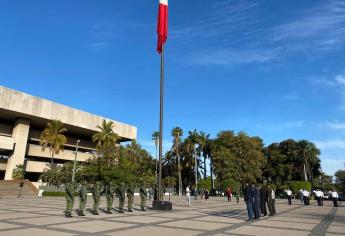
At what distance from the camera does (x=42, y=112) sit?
175 ft

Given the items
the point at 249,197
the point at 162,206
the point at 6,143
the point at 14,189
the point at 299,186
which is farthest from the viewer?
the point at 299,186

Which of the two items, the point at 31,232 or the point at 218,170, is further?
the point at 218,170

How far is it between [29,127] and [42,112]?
5888 mm

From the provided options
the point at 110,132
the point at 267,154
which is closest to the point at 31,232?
the point at 110,132

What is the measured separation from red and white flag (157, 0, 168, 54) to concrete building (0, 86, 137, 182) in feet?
115

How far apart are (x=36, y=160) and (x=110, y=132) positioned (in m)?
14.5

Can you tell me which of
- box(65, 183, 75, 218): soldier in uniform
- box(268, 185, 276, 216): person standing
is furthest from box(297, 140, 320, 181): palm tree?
box(65, 183, 75, 218): soldier in uniform

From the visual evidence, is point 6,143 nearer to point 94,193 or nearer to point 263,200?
point 94,193

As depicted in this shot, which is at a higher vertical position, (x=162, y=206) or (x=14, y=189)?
(x=14, y=189)

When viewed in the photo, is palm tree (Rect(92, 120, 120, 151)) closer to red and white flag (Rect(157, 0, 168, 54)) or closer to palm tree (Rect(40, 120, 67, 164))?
palm tree (Rect(40, 120, 67, 164))

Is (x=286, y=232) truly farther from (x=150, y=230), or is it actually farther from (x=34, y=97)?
(x=34, y=97)

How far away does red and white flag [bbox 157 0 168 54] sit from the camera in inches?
850

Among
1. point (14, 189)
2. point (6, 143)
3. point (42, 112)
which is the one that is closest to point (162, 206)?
point (14, 189)

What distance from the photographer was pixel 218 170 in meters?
61.9
